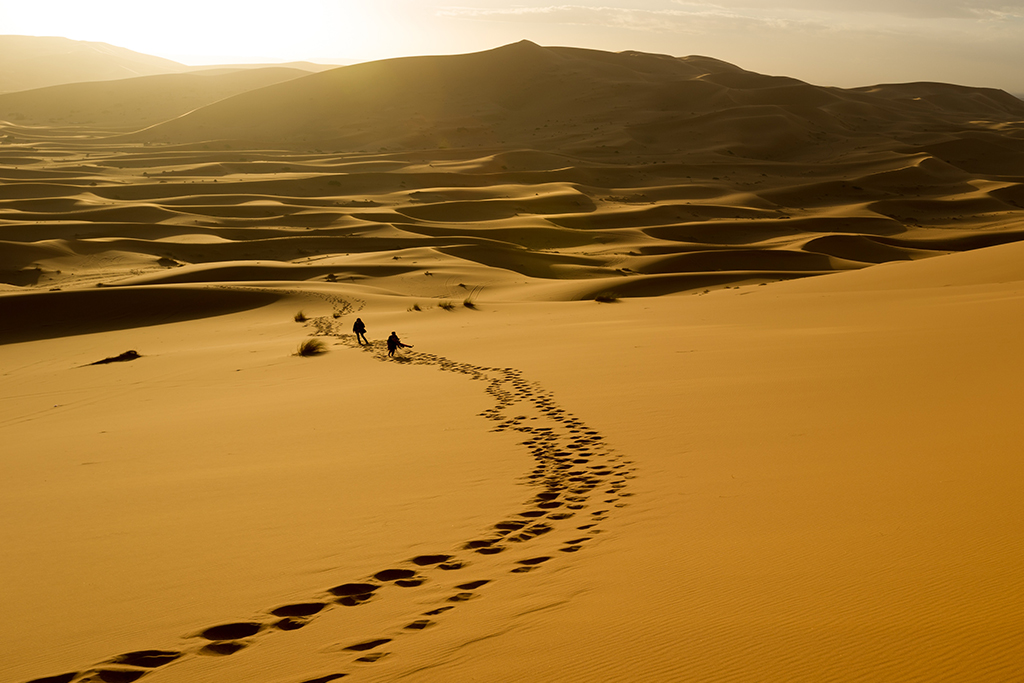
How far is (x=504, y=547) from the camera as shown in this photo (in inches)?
174

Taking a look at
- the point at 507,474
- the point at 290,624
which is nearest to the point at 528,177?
the point at 507,474

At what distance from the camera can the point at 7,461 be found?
24.5ft

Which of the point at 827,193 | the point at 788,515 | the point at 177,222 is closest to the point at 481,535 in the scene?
the point at 788,515

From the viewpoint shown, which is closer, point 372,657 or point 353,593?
point 372,657

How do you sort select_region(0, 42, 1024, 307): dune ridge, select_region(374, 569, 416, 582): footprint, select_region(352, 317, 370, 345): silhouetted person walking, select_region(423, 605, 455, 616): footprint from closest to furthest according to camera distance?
1. select_region(423, 605, 455, 616): footprint
2. select_region(374, 569, 416, 582): footprint
3. select_region(352, 317, 370, 345): silhouetted person walking
4. select_region(0, 42, 1024, 307): dune ridge

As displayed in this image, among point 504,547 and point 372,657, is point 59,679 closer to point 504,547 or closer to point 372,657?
point 372,657

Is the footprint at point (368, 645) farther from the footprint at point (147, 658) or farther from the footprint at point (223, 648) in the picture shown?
the footprint at point (147, 658)

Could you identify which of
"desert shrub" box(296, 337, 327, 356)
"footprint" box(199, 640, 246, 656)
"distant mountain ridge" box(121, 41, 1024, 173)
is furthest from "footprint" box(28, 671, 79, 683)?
"distant mountain ridge" box(121, 41, 1024, 173)

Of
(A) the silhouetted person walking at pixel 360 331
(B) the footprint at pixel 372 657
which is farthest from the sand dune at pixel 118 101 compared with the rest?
(B) the footprint at pixel 372 657

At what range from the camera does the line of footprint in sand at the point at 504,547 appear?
3.30 metres

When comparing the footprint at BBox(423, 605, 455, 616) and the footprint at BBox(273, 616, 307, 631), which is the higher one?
the footprint at BBox(423, 605, 455, 616)

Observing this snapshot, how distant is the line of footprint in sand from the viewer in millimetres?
3299

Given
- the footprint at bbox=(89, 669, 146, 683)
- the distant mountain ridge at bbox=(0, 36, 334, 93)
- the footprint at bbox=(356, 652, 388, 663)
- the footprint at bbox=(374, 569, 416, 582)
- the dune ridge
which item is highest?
the distant mountain ridge at bbox=(0, 36, 334, 93)

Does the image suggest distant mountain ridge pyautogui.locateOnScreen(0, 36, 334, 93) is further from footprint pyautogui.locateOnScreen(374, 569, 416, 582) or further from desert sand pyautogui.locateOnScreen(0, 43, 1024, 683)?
footprint pyautogui.locateOnScreen(374, 569, 416, 582)
